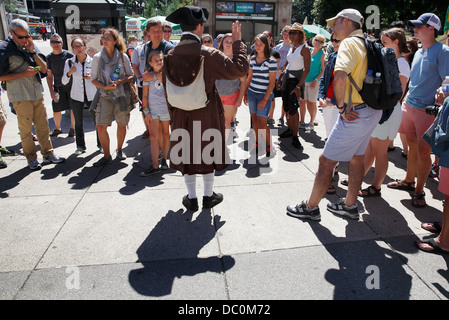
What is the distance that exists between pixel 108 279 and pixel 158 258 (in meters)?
0.44

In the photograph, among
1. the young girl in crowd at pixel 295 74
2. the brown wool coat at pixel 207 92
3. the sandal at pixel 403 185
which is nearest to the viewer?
the brown wool coat at pixel 207 92

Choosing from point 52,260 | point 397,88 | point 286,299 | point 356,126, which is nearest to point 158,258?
point 52,260

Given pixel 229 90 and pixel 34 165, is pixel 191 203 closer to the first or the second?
pixel 229 90

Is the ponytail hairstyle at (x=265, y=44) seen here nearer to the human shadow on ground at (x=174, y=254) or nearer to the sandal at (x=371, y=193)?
the sandal at (x=371, y=193)

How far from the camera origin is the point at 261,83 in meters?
5.09

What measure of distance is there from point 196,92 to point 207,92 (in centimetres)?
15

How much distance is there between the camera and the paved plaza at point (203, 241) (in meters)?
2.52

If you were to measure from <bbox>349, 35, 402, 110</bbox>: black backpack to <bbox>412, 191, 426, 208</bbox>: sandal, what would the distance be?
1.44 m

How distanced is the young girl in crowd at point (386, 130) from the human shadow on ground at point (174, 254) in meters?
1.97

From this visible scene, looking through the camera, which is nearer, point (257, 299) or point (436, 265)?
point (257, 299)

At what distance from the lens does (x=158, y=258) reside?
2867mm

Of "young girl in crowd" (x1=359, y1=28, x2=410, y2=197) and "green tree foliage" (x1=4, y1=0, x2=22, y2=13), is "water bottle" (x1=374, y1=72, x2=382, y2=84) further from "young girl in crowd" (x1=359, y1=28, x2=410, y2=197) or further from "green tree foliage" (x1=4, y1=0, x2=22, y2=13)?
"green tree foliage" (x1=4, y1=0, x2=22, y2=13)

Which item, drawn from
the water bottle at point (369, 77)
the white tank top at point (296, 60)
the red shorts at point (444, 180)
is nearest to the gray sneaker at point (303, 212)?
the red shorts at point (444, 180)

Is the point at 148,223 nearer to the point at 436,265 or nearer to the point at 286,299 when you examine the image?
the point at 286,299
